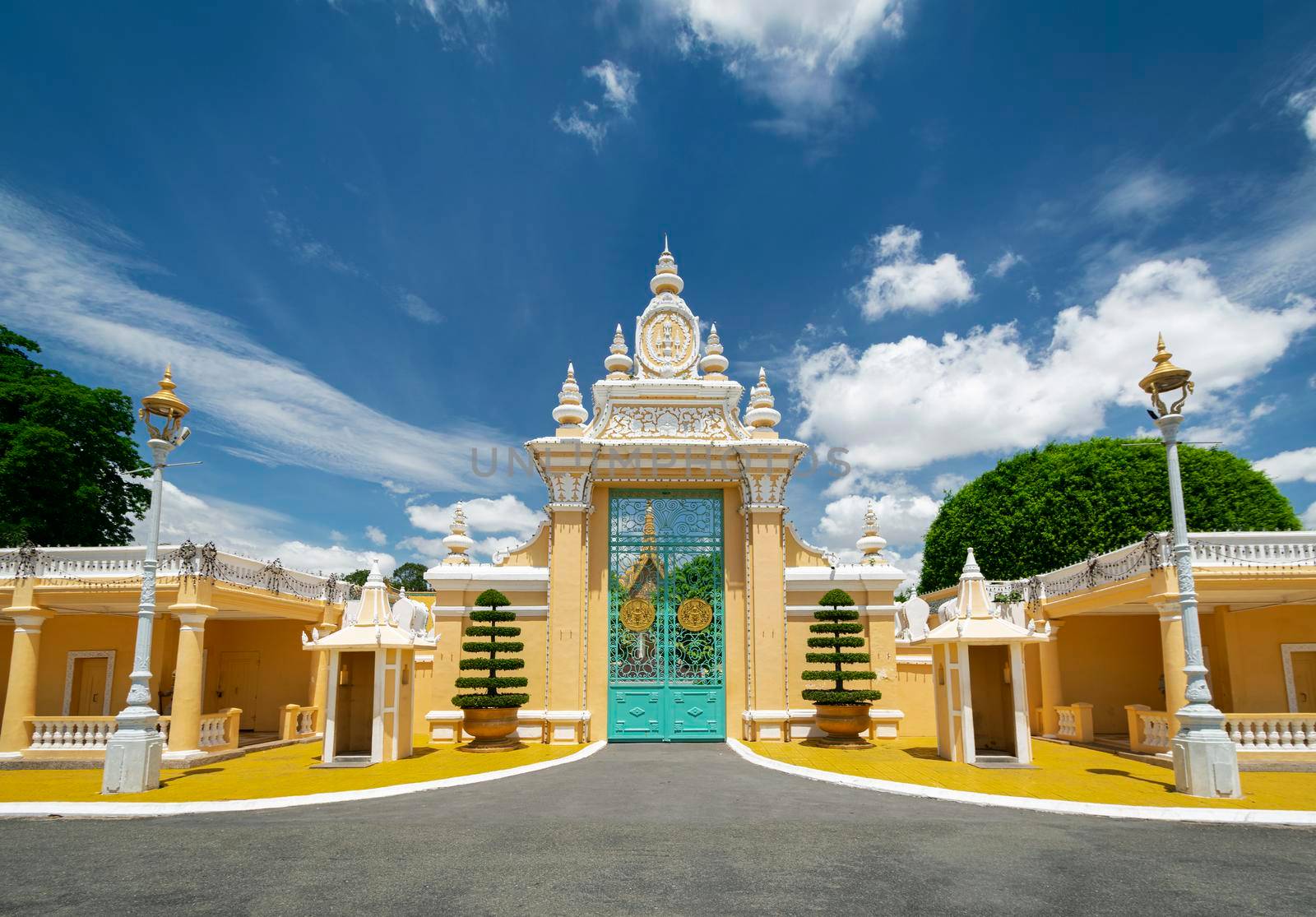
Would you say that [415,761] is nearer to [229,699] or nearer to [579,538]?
[579,538]

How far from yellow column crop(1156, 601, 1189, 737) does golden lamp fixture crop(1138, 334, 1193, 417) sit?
164 inches

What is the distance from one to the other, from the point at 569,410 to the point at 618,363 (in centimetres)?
171

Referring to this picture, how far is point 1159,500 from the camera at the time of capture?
25062 mm

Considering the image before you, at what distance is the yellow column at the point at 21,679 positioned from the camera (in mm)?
14648

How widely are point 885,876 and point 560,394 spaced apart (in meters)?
13.1

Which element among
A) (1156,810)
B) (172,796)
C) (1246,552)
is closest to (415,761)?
(172,796)

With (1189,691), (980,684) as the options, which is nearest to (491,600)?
(980,684)

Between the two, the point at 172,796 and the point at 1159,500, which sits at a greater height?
the point at 1159,500

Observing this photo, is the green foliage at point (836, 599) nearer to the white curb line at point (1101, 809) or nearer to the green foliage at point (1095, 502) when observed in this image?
the white curb line at point (1101, 809)

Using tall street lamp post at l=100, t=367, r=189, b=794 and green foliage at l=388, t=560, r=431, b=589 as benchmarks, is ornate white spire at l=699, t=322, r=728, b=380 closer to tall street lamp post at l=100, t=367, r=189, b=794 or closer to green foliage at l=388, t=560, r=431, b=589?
tall street lamp post at l=100, t=367, r=189, b=794

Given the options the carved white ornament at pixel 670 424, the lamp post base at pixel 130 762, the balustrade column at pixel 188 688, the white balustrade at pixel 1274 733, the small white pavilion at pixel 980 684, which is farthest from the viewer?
the carved white ornament at pixel 670 424

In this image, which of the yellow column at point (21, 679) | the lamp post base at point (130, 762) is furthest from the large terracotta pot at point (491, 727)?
the yellow column at point (21, 679)

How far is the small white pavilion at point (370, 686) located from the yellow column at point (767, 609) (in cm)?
665

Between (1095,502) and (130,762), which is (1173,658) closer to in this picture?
(1095,502)
